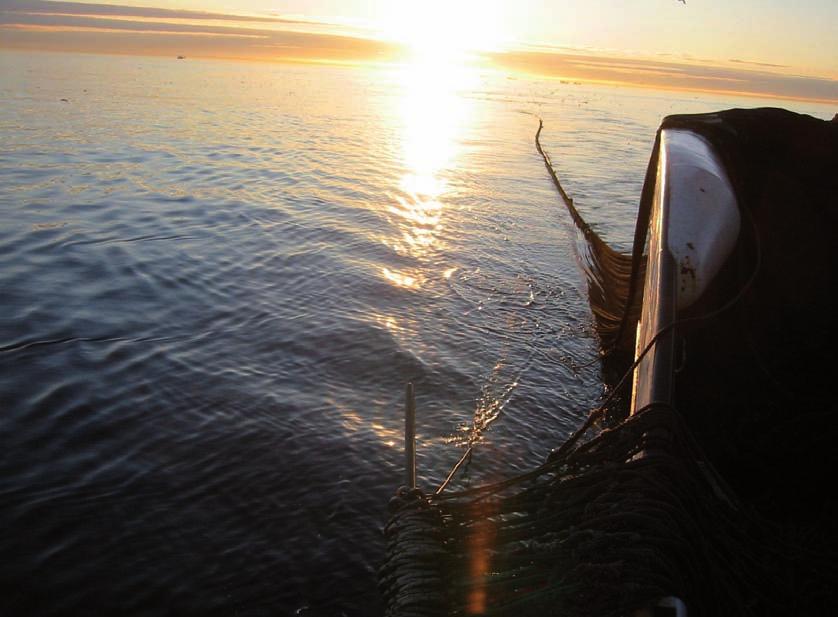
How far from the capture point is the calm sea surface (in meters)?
5.14

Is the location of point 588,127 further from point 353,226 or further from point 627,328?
point 627,328

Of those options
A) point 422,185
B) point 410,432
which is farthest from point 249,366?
point 422,185

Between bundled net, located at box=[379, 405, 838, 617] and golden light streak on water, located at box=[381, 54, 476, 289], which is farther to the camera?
golden light streak on water, located at box=[381, 54, 476, 289]

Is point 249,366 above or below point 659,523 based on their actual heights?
below

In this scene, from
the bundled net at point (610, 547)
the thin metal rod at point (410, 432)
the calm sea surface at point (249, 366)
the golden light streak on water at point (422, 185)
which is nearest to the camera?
the bundled net at point (610, 547)

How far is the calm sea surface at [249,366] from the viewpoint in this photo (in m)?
5.14

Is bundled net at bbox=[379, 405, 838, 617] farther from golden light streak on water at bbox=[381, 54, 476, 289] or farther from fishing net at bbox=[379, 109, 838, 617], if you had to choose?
golden light streak on water at bbox=[381, 54, 476, 289]

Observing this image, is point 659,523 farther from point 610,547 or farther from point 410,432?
point 410,432

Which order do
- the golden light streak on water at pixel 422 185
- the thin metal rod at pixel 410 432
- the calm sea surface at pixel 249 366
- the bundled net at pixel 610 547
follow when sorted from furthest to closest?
the golden light streak on water at pixel 422 185, the calm sea surface at pixel 249 366, the thin metal rod at pixel 410 432, the bundled net at pixel 610 547

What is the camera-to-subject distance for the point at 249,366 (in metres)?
8.28

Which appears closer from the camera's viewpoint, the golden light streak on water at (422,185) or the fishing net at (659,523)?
the fishing net at (659,523)

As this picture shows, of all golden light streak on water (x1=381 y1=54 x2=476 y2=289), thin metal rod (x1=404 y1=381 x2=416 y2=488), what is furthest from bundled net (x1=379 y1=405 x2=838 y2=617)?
golden light streak on water (x1=381 y1=54 x2=476 y2=289)

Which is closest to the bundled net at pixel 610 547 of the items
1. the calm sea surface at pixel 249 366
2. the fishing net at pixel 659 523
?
the fishing net at pixel 659 523

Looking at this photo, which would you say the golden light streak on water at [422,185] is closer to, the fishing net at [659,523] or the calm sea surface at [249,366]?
the calm sea surface at [249,366]
